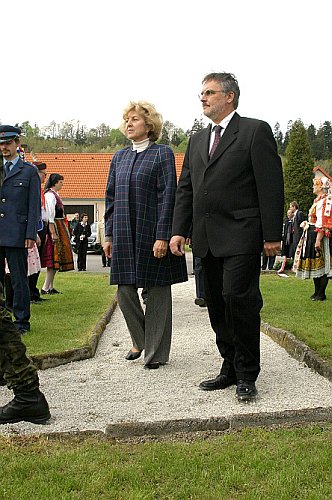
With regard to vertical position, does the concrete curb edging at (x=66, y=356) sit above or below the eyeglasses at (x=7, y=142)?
below

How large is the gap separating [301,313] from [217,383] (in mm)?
3994

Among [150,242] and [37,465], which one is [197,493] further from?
[150,242]

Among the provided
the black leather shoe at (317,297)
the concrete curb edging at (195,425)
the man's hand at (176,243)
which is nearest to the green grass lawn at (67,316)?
the man's hand at (176,243)

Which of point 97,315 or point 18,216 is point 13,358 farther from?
point 97,315

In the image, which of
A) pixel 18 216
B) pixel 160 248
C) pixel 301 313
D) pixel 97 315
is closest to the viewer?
pixel 160 248

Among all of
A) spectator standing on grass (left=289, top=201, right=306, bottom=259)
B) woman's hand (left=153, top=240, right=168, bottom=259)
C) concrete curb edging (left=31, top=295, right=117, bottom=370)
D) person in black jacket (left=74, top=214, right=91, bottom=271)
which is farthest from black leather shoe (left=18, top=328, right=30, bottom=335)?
person in black jacket (left=74, top=214, right=91, bottom=271)

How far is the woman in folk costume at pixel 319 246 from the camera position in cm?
1066

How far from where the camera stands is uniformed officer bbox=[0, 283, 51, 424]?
4.16 meters

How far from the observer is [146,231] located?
5984 mm

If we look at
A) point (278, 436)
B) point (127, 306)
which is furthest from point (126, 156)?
point (278, 436)

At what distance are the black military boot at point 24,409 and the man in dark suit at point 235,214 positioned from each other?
133 centimetres

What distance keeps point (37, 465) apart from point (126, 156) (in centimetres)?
329

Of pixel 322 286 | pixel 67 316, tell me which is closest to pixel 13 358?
pixel 67 316

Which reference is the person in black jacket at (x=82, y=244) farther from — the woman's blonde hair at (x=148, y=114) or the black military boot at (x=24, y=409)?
the black military boot at (x=24, y=409)
